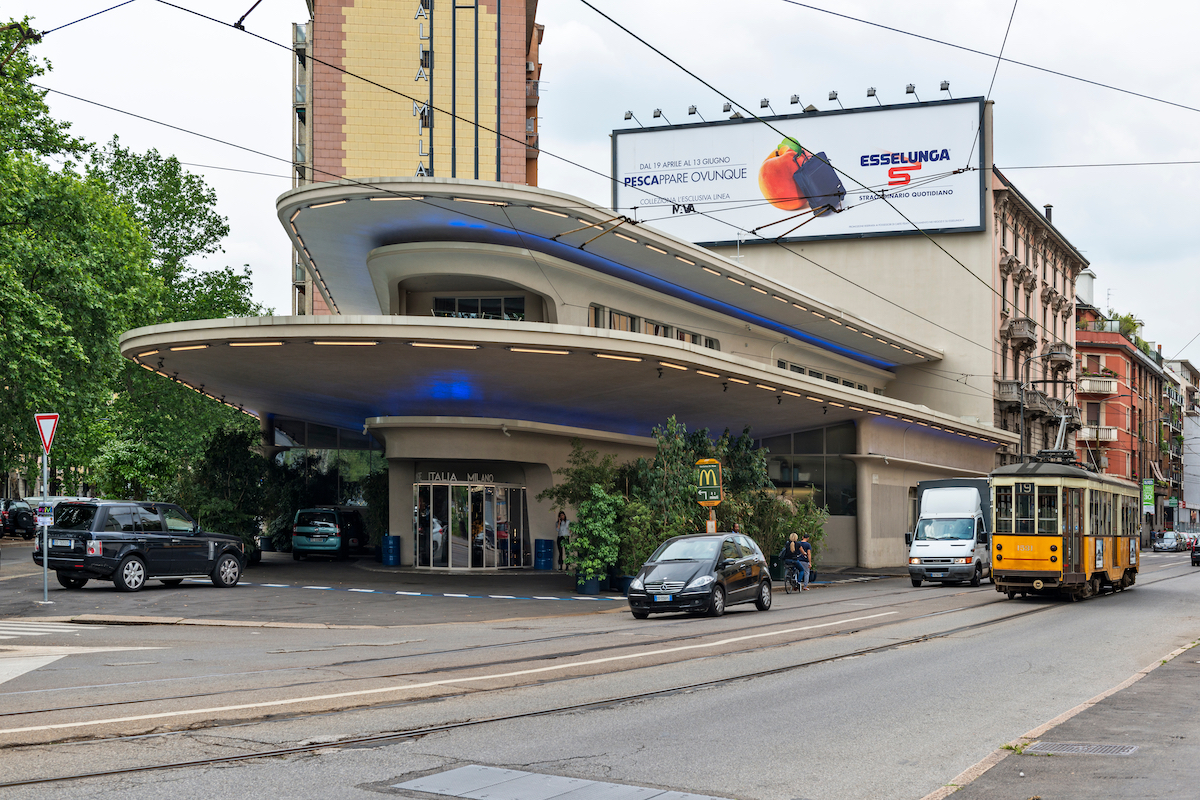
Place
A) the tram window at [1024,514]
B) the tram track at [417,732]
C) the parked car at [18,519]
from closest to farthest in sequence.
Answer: the tram track at [417,732], the tram window at [1024,514], the parked car at [18,519]

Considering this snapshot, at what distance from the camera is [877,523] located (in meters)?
41.7

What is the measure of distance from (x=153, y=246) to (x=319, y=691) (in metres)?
41.2

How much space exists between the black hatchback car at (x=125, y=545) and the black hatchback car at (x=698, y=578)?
1000 centimetres

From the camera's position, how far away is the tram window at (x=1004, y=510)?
Answer: 2372cm

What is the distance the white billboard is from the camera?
168 feet

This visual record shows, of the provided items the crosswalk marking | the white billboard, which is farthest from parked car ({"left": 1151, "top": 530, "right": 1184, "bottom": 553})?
the crosswalk marking

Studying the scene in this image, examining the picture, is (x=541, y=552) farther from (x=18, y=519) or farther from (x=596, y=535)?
(x=18, y=519)

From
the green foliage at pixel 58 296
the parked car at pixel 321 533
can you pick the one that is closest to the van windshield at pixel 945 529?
the parked car at pixel 321 533

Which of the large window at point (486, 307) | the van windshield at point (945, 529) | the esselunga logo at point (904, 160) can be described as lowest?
the van windshield at point (945, 529)

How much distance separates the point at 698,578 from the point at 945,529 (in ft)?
47.7

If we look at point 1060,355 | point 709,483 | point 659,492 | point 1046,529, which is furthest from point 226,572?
point 1060,355

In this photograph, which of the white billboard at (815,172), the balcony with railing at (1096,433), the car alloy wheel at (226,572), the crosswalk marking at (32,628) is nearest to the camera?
the crosswalk marking at (32,628)

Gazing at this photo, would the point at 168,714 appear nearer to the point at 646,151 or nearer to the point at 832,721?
the point at 832,721

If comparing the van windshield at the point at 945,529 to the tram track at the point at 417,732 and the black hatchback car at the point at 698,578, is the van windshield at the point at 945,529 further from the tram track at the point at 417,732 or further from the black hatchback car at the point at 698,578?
the tram track at the point at 417,732
